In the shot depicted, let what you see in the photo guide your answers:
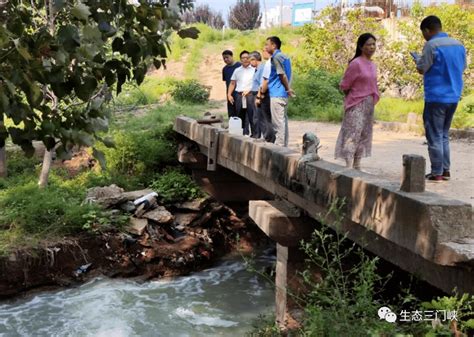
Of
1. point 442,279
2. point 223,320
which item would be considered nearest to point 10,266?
point 223,320

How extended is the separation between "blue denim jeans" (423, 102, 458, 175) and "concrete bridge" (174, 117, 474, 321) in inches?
53.7

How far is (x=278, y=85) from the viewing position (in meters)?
6.93

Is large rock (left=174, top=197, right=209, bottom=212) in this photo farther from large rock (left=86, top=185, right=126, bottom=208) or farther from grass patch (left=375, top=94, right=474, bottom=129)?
grass patch (left=375, top=94, right=474, bottom=129)

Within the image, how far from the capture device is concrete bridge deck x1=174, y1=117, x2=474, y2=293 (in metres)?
2.92

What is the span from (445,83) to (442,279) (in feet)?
8.82

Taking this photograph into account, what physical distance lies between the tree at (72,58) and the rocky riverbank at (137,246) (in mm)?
5858

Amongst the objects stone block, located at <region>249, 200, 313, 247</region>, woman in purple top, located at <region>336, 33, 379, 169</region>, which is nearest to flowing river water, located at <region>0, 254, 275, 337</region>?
stone block, located at <region>249, 200, 313, 247</region>

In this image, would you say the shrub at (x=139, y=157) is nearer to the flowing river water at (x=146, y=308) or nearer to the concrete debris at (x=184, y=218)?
the concrete debris at (x=184, y=218)

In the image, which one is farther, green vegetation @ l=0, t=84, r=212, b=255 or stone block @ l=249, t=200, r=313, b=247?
green vegetation @ l=0, t=84, r=212, b=255

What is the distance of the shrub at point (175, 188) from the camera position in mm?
9531

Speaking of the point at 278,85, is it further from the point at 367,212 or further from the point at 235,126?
the point at 367,212

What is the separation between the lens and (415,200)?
3.10 m

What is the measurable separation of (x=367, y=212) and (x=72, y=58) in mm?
2321

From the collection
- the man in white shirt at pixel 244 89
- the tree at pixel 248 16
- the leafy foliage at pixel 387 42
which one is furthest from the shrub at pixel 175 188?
the tree at pixel 248 16
